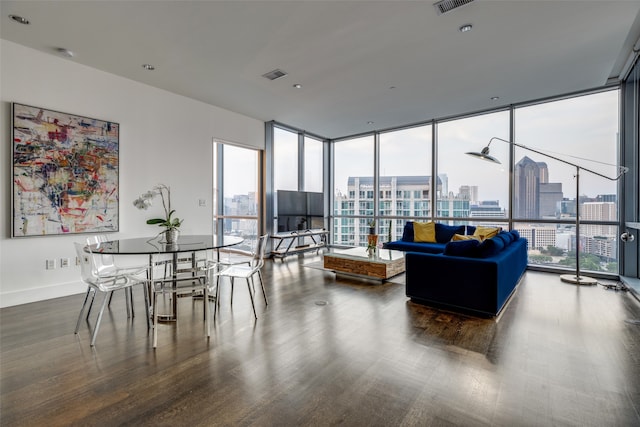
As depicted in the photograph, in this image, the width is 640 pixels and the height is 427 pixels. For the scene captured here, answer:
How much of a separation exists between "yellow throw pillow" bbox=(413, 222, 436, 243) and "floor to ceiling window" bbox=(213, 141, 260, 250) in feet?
11.0

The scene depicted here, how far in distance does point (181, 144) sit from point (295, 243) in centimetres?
332

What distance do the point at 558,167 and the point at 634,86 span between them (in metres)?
1.40

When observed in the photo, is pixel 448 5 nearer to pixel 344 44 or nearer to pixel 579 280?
pixel 344 44

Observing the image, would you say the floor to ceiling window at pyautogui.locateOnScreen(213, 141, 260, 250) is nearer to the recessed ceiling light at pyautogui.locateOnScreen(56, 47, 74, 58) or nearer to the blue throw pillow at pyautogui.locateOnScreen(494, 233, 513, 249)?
the recessed ceiling light at pyautogui.locateOnScreen(56, 47, 74, 58)

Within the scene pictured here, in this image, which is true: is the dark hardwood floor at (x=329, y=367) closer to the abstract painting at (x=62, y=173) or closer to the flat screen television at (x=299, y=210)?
the abstract painting at (x=62, y=173)

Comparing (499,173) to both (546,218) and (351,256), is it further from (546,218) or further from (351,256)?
(351,256)

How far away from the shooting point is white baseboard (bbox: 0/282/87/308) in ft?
11.1

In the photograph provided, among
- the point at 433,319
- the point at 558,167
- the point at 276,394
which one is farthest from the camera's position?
the point at 558,167

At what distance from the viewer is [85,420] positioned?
1602 mm

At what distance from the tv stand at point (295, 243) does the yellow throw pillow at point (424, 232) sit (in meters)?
2.10

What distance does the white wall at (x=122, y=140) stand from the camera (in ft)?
11.2

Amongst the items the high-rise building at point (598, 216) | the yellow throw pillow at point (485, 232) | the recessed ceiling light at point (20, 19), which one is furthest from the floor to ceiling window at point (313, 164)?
the high-rise building at point (598, 216)

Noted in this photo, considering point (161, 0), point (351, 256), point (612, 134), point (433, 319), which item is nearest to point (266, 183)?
point (351, 256)

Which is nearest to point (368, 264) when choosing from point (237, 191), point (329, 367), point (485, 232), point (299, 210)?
point (485, 232)
